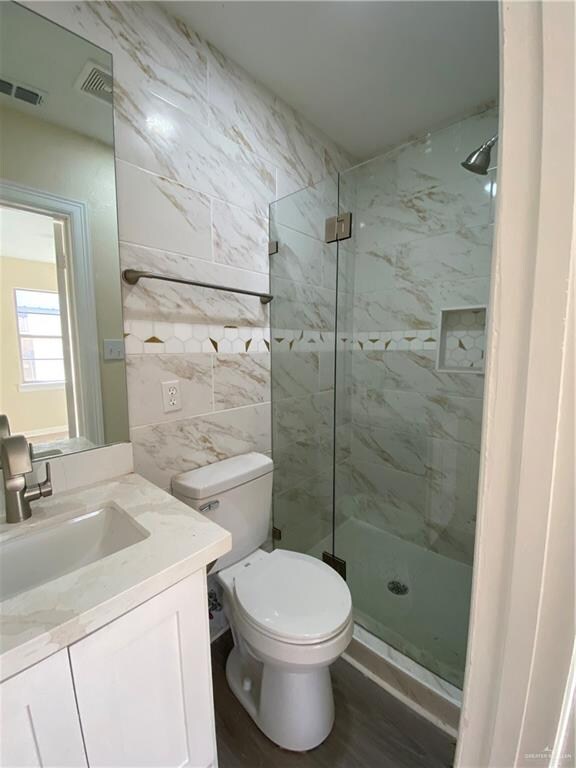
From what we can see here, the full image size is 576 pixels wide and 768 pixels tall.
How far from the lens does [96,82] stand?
0.99m

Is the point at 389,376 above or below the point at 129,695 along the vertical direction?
above

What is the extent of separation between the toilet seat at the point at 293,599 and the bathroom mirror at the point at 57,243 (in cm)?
71

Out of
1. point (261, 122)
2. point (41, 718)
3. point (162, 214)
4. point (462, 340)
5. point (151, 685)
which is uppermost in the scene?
point (261, 122)

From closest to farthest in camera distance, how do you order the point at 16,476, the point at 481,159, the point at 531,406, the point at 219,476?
the point at 531,406, the point at 16,476, the point at 219,476, the point at 481,159

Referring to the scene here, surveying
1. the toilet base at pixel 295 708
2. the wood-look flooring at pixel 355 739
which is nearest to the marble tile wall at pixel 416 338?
the wood-look flooring at pixel 355 739

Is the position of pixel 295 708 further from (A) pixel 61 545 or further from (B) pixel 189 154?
(B) pixel 189 154

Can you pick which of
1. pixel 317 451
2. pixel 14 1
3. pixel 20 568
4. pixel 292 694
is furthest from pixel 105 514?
pixel 14 1

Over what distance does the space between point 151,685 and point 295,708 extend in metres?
0.68

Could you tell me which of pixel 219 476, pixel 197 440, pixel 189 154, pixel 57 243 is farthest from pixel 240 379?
pixel 189 154

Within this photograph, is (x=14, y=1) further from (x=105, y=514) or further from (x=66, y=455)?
(x=105, y=514)

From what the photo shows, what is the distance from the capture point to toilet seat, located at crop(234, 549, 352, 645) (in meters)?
0.96

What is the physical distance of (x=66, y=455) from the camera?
0.97m

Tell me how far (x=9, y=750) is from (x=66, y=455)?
0.65m

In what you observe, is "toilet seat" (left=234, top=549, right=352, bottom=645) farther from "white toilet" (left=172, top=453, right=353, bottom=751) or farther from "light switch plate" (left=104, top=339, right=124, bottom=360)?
"light switch plate" (left=104, top=339, right=124, bottom=360)
